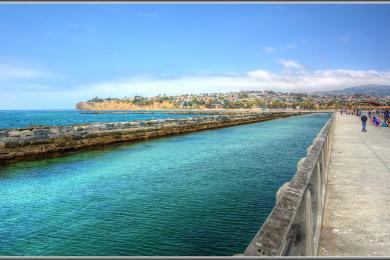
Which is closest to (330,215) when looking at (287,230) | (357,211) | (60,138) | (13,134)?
(357,211)

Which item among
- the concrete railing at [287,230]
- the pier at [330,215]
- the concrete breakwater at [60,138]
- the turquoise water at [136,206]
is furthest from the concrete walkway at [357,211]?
the concrete breakwater at [60,138]

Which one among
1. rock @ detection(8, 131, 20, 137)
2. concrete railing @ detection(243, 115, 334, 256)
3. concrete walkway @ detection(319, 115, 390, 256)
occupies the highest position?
concrete railing @ detection(243, 115, 334, 256)

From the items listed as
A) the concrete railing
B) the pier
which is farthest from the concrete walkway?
the concrete railing

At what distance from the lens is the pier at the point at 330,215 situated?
7.55 feet

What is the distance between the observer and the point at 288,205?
281 cm

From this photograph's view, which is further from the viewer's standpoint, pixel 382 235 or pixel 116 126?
pixel 116 126

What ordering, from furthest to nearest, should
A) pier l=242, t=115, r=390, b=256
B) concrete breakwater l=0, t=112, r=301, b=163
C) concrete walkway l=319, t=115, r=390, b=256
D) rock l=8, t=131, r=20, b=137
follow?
rock l=8, t=131, r=20, b=137, concrete breakwater l=0, t=112, r=301, b=163, concrete walkway l=319, t=115, r=390, b=256, pier l=242, t=115, r=390, b=256

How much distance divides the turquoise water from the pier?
6.43ft

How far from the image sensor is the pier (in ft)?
7.55

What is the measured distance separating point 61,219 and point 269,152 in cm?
1386

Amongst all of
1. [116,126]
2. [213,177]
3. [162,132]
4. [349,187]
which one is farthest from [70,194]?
[162,132]

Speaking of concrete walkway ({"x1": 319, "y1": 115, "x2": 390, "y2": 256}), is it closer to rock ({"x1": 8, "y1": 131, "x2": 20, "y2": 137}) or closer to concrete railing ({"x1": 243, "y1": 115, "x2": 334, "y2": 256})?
concrete railing ({"x1": 243, "y1": 115, "x2": 334, "y2": 256})

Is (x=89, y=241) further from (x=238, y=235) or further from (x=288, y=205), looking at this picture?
(x=288, y=205)

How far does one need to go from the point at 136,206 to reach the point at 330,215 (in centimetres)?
521
